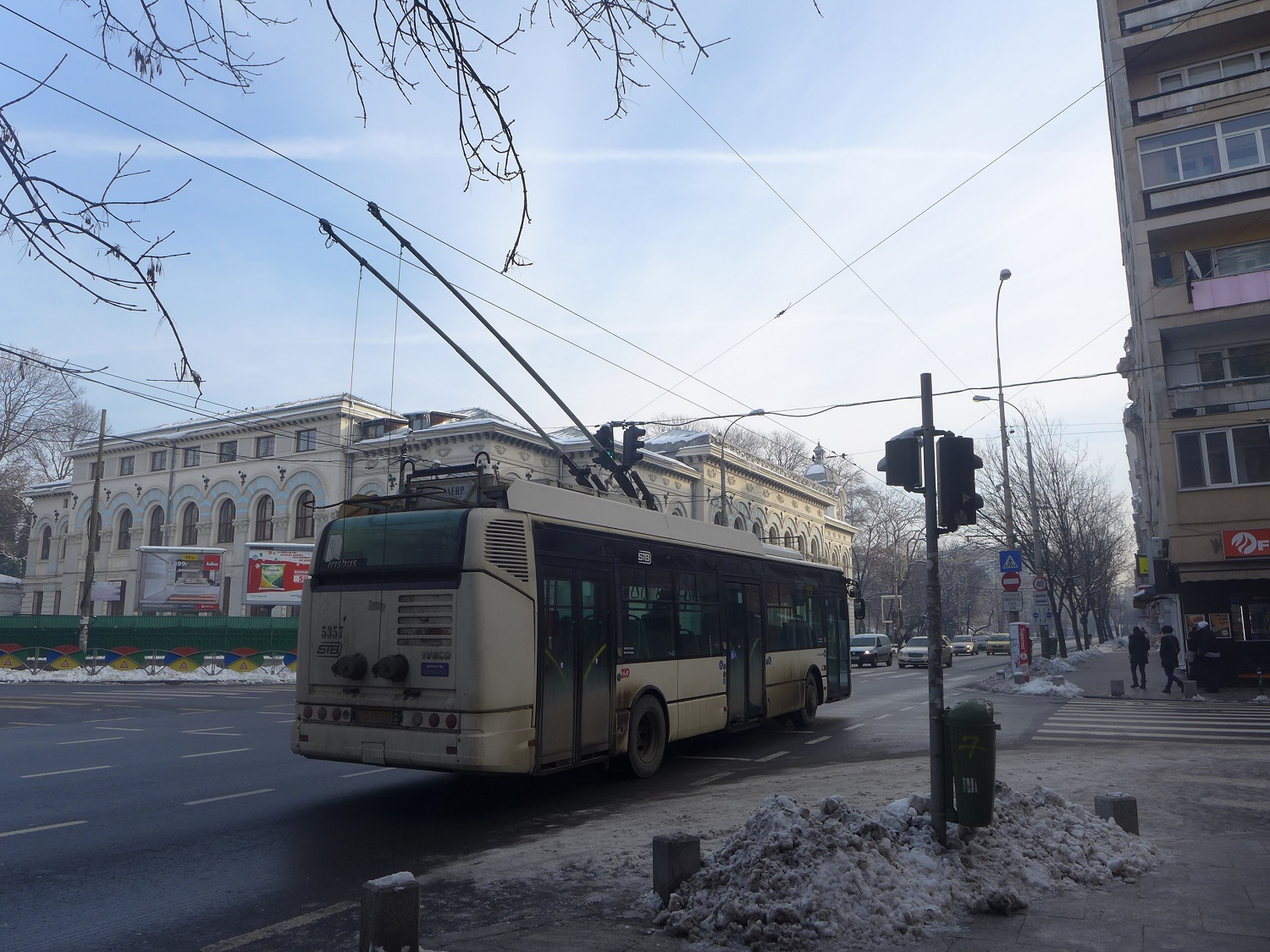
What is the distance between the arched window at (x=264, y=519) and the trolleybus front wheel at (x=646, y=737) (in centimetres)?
4235

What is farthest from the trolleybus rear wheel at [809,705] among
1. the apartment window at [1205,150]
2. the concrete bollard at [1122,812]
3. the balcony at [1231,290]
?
the apartment window at [1205,150]

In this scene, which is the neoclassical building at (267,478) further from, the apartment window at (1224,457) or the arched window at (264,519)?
the apartment window at (1224,457)

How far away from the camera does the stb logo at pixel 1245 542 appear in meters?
23.6

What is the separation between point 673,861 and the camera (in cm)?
554

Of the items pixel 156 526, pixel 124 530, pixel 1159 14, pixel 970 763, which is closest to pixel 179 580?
pixel 156 526

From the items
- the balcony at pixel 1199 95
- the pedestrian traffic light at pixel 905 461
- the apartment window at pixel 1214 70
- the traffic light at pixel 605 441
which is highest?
the apartment window at pixel 1214 70

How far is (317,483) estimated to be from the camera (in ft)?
155

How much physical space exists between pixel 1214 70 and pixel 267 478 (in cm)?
4419

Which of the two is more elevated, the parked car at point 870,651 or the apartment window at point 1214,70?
the apartment window at point 1214,70

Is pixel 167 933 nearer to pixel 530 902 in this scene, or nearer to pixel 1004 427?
pixel 530 902

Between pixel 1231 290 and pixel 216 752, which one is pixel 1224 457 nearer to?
pixel 1231 290

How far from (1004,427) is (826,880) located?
32.3 m

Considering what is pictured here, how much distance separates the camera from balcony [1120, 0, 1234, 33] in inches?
1042

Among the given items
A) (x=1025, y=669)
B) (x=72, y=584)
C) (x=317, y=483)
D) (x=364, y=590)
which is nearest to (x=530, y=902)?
(x=364, y=590)
